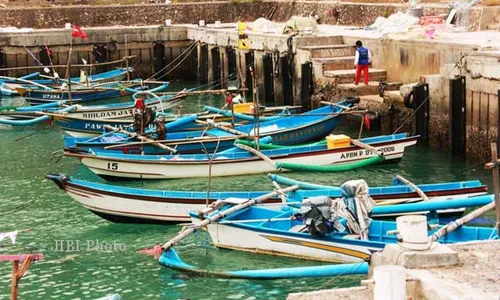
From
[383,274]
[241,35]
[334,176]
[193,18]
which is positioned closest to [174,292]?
[383,274]

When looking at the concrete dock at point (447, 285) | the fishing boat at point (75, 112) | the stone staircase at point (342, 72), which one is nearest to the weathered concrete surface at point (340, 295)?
the concrete dock at point (447, 285)

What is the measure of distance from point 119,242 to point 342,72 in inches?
597

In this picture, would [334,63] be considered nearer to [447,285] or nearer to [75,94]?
[75,94]

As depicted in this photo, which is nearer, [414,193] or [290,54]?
[414,193]

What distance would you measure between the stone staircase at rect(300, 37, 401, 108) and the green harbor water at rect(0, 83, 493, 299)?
4.44 m

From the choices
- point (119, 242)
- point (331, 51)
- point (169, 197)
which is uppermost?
point (331, 51)

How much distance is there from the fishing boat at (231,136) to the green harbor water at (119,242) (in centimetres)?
102

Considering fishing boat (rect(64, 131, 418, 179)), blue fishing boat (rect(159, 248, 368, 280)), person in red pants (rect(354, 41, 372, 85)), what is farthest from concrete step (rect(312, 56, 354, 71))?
blue fishing boat (rect(159, 248, 368, 280))

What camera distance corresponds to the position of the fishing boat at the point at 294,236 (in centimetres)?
1332

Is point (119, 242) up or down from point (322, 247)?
down

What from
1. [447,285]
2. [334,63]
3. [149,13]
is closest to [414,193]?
[447,285]

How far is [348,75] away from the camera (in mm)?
29344

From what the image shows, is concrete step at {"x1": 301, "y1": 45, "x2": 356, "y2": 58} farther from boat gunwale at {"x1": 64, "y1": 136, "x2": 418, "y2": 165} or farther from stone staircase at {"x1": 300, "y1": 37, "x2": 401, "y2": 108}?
boat gunwale at {"x1": 64, "y1": 136, "x2": 418, "y2": 165}

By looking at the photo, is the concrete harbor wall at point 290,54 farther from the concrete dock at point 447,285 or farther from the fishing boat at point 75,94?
the concrete dock at point 447,285
